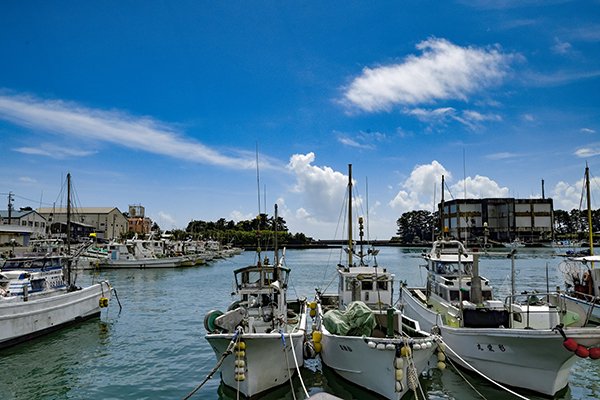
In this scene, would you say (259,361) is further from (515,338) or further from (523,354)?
(523,354)

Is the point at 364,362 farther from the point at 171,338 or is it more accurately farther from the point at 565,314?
the point at 171,338

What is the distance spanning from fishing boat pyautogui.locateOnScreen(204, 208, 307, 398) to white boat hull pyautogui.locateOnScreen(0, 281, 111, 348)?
10.9 metres

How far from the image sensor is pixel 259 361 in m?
14.5

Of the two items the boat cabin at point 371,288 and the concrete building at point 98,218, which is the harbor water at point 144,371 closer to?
the boat cabin at point 371,288

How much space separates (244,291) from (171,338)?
9.58 metres

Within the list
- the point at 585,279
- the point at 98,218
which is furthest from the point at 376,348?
the point at 98,218

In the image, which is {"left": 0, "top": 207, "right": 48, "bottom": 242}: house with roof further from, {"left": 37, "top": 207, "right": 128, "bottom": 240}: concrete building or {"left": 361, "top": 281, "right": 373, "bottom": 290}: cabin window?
{"left": 361, "top": 281, "right": 373, "bottom": 290}: cabin window

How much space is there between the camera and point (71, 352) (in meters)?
21.5

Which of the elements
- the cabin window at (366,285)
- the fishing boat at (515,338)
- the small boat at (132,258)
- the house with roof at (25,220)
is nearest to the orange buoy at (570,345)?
the fishing boat at (515,338)

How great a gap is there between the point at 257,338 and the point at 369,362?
370 cm

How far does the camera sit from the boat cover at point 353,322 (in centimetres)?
1536

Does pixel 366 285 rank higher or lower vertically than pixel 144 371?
higher

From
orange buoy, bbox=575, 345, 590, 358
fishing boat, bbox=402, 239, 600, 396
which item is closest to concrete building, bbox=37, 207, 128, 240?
fishing boat, bbox=402, 239, 600, 396

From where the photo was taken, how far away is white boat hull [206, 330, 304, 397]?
14.1 metres
